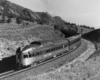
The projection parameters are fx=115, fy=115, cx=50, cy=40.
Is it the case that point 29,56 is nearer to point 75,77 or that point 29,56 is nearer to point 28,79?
point 28,79

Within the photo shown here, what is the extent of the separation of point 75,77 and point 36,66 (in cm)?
835

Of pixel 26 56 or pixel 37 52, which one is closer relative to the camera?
pixel 26 56

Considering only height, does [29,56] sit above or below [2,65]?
above

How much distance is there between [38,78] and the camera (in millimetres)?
15906

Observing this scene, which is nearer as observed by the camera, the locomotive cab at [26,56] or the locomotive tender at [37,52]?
the locomotive cab at [26,56]

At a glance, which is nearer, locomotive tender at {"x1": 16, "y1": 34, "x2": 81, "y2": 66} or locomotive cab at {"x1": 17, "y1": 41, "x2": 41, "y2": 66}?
locomotive cab at {"x1": 17, "y1": 41, "x2": 41, "y2": 66}

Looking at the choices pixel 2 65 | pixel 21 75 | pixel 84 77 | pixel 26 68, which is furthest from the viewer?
pixel 2 65

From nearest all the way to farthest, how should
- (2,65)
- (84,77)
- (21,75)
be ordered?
(84,77), (21,75), (2,65)

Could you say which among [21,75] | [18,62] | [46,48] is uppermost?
[46,48]

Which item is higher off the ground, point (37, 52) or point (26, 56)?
point (37, 52)

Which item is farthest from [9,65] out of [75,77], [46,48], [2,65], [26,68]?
[75,77]

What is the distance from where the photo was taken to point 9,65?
22422 mm

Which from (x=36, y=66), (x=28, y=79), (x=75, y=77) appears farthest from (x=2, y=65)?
(x=75, y=77)

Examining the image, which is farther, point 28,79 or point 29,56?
point 29,56
